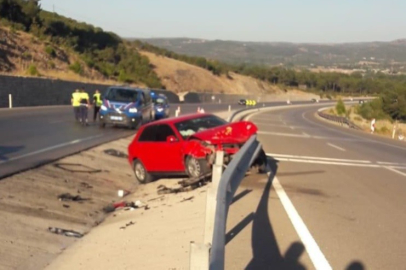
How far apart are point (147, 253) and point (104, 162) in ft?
37.7

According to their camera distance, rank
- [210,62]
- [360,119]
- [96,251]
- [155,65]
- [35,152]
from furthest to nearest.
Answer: [210,62], [155,65], [360,119], [35,152], [96,251]

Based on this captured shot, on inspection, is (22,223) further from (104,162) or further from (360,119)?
(360,119)

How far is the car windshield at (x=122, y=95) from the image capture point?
32.1 m

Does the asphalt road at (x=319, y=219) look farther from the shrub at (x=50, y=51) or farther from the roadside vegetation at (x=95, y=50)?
the shrub at (x=50, y=51)

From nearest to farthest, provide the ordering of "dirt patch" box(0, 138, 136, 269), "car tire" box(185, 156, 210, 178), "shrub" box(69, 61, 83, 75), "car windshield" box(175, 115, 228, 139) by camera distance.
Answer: "dirt patch" box(0, 138, 136, 269)
"car tire" box(185, 156, 210, 178)
"car windshield" box(175, 115, 228, 139)
"shrub" box(69, 61, 83, 75)

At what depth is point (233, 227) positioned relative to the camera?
9.26 meters

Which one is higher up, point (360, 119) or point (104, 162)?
point (104, 162)

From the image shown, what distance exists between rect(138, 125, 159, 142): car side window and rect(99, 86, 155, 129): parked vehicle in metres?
14.4

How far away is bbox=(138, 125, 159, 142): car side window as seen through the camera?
651 inches

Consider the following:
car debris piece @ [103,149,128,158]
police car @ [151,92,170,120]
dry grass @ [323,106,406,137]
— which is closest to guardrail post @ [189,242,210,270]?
car debris piece @ [103,149,128,158]

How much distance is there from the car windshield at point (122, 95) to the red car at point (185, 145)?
15035mm

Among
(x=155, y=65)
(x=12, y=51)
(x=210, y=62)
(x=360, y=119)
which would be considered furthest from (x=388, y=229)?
(x=210, y=62)

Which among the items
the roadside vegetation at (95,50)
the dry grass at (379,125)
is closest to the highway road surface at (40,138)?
the dry grass at (379,125)

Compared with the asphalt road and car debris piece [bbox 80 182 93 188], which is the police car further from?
car debris piece [bbox 80 182 93 188]
